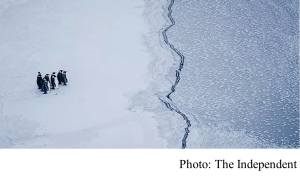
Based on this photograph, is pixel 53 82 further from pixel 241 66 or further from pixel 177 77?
pixel 241 66

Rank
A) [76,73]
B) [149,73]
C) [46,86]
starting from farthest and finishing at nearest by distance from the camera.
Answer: [76,73] → [149,73] → [46,86]

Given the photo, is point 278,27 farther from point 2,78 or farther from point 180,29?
point 2,78

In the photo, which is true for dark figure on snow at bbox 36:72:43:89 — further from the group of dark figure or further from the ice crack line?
the ice crack line

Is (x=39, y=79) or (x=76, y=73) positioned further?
(x=76, y=73)

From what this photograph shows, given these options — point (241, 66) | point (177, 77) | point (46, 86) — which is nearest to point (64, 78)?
point (46, 86)

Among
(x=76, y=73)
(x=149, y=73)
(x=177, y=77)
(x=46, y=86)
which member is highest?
(x=76, y=73)
